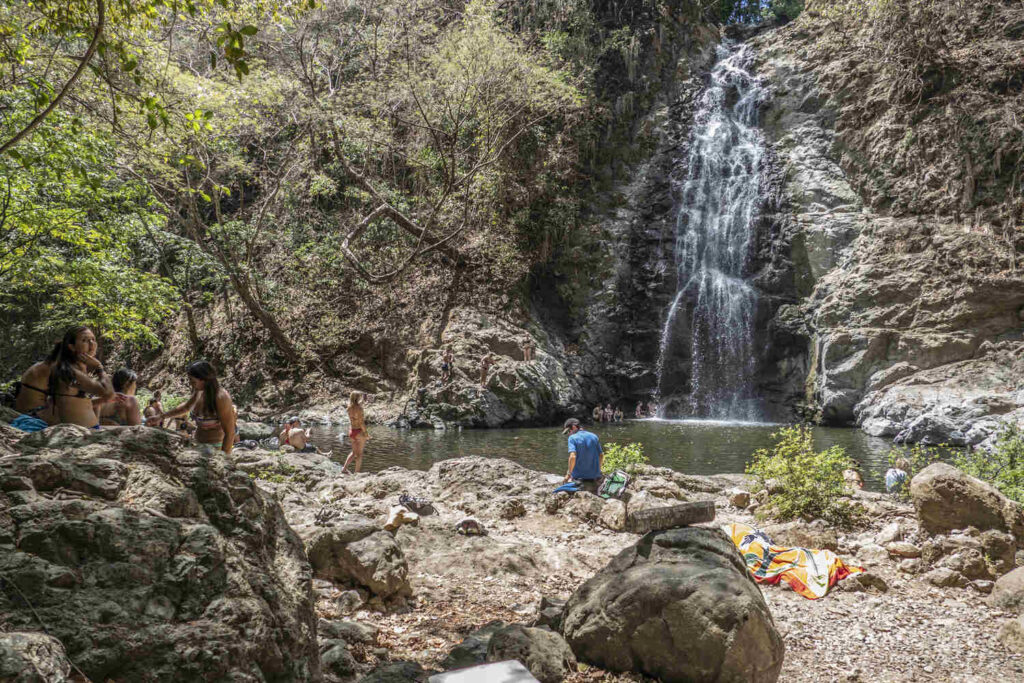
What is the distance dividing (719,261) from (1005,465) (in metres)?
15.7

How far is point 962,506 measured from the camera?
18.1 feet

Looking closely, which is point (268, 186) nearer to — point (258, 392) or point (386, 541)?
point (258, 392)

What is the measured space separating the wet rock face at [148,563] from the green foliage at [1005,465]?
26.0ft

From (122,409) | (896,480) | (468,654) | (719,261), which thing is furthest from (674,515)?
(719,261)

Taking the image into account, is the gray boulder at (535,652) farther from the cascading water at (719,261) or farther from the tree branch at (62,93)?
the cascading water at (719,261)

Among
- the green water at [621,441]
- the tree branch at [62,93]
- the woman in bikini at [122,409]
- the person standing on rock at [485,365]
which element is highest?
the tree branch at [62,93]

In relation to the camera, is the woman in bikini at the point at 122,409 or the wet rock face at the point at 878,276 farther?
the wet rock face at the point at 878,276

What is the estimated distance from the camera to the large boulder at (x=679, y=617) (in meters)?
3.06

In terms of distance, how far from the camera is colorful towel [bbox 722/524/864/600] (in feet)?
16.4

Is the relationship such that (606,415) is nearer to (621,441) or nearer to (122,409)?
(621,441)

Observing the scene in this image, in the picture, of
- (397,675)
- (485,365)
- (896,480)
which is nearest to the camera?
(397,675)

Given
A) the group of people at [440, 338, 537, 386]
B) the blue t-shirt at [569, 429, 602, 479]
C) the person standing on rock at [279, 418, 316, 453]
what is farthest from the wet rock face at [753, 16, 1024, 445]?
the person standing on rock at [279, 418, 316, 453]

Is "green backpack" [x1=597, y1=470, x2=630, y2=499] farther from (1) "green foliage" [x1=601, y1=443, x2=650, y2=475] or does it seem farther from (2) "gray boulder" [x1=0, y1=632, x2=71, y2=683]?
(2) "gray boulder" [x1=0, y1=632, x2=71, y2=683]

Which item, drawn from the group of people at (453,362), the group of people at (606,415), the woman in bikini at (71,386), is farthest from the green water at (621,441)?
the woman in bikini at (71,386)
